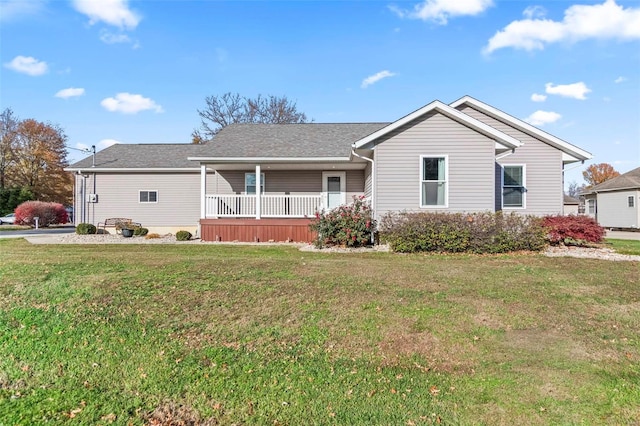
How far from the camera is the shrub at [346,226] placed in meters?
10.5

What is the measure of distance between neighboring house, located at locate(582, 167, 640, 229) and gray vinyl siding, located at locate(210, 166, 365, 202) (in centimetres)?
1868

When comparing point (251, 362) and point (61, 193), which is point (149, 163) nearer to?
point (251, 362)

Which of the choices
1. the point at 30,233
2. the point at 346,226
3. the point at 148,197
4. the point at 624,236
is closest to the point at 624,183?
the point at 624,236

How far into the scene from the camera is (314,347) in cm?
388

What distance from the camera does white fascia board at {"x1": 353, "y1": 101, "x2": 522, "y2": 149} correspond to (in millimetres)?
10805

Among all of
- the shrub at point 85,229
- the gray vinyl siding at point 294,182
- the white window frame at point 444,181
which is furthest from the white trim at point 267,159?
the shrub at point 85,229

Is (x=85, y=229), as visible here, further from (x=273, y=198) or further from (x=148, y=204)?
(x=273, y=198)

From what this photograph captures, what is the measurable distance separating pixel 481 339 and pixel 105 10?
11.7 metres

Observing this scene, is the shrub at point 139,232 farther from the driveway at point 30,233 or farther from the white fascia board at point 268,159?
the white fascia board at point 268,159

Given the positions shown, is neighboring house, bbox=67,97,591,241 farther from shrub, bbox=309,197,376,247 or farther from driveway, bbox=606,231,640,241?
driveway, bbox=606,231,640,241

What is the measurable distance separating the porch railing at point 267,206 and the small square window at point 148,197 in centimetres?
467

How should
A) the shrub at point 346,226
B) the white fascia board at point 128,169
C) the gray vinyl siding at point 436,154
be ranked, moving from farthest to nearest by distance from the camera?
the white fascia board at point 128,169
the gray vinyl siding at point 436,154
the shrub at point 346,226

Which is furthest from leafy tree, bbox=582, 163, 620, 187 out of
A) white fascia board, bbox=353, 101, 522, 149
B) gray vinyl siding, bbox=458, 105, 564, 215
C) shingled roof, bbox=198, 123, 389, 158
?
white fascia board, bbox=353, 101, 522, 149

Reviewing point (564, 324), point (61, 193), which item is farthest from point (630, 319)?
point (61, 193)
